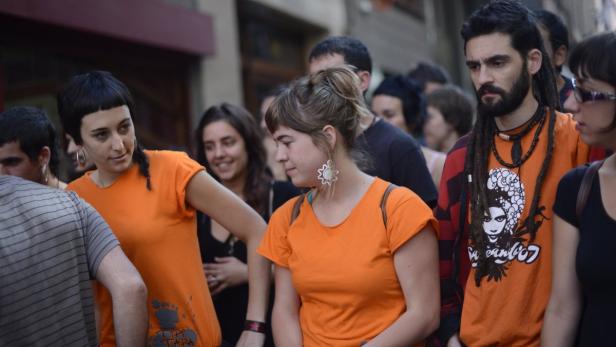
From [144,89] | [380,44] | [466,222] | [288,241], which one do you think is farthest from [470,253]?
[380,44]

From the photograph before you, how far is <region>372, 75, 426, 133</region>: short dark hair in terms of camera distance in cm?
521

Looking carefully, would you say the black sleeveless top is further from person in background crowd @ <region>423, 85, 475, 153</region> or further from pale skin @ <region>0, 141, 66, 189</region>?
person in background crowd @ <region>423, 85, 475, 153</region>

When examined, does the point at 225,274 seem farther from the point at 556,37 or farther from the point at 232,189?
the point at 556,37

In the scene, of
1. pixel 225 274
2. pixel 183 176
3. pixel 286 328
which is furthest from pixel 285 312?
pixel 225 274

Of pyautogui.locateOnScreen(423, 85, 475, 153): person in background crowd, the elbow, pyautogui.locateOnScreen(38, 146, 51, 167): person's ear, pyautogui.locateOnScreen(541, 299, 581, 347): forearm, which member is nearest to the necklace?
pyautogui.locateOnScreen(541, 299, 581, 347): forearm

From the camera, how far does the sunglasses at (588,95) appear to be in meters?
2.51

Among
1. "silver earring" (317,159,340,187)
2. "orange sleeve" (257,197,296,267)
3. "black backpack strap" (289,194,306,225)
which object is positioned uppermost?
"silver earring" (317,159,340,187)

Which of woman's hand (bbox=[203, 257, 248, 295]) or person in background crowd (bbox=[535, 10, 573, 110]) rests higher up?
person in background crowd (bbox=[535, 10, 573, 110])

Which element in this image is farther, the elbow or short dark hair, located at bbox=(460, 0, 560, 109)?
short dark hair, located at bbox=(460, 0, 560, 109)

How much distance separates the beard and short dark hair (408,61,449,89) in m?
4.02

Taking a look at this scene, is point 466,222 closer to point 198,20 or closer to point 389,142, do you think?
point 389,142

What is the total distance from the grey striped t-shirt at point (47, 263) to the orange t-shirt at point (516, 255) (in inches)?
55.5

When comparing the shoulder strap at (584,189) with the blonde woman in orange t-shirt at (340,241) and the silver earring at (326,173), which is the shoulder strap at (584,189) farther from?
the silver earring at (326,173)

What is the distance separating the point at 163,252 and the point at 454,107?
10.5 ft
